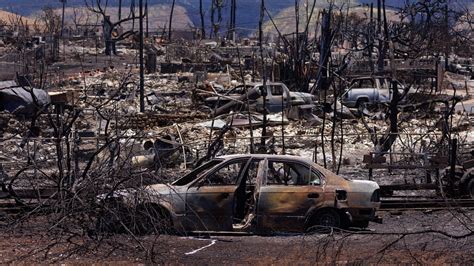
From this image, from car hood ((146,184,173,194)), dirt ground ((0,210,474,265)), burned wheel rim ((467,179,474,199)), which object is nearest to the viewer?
dirt ground ((0,210,474,265))

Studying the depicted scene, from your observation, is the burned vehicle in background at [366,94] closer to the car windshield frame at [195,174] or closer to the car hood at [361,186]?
the car hood at [361,186]

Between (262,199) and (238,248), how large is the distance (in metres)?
1.30

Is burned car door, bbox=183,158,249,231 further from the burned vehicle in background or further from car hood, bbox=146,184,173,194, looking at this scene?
the burned vehicle in background

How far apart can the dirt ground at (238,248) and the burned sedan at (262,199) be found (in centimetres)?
38

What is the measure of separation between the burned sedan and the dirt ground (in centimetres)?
38

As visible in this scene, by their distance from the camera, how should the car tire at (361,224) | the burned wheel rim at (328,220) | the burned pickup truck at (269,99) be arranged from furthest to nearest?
the burned pickup truck at (269,99) → the car tire at (361,224) → the burned wheel rim at (328,220)

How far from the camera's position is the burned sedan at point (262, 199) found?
1370 cm

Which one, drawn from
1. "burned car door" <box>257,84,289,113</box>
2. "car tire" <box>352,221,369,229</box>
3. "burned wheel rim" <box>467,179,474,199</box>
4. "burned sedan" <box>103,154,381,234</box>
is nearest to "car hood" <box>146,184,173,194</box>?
"burned sedan" <box>103,154,381,234</box>

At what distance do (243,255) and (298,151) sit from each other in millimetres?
11275

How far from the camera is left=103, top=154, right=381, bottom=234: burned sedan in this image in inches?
539

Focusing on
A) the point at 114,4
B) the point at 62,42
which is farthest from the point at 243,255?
the point at 114,4

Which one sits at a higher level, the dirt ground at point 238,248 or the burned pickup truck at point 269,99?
the dirt ground at point 238,248

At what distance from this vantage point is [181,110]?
106 ft

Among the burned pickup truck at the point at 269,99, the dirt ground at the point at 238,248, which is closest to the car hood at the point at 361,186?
the dirt ground at the point at 238,248
